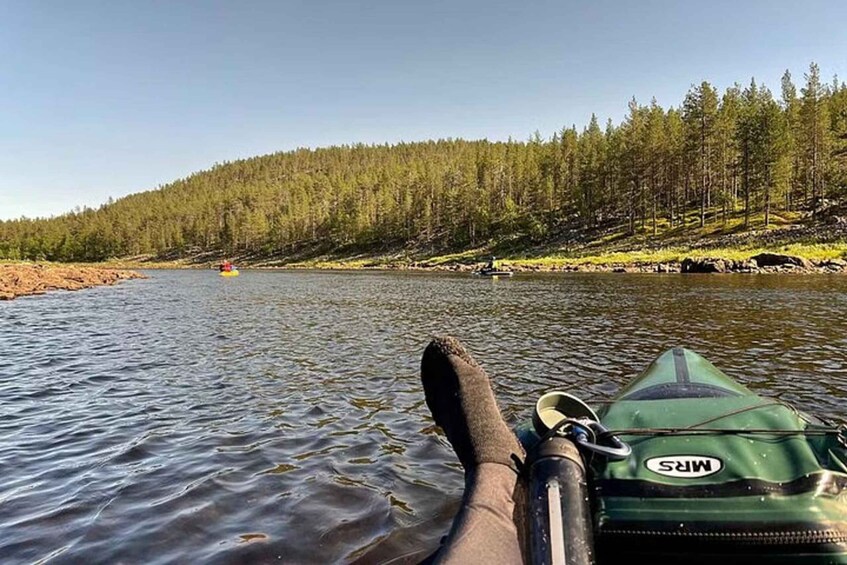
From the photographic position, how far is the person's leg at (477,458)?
9.06ft

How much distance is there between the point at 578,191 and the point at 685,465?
88.9 meters

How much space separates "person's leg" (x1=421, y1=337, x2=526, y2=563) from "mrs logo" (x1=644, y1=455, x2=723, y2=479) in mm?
801

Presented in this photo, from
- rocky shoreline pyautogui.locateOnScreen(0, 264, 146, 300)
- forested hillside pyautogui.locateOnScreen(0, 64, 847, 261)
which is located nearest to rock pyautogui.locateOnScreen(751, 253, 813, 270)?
forested hillside pyautogui.locateOnScreen(0, 64, 847, 261)

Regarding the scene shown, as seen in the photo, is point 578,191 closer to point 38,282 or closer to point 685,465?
point 38,282

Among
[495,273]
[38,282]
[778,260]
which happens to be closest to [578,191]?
[495,273]

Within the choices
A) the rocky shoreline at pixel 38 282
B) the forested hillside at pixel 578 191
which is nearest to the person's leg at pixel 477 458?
the rocky shoreline at pixel 38 282

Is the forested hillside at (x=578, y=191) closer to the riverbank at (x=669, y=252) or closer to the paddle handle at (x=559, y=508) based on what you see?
the riverbank at (x=669, y=252)

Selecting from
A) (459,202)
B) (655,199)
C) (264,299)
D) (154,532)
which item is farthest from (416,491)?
(459,202)

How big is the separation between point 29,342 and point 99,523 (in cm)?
1597

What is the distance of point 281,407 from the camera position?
1034 centimetres

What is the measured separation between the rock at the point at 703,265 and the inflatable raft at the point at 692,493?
53196 mm

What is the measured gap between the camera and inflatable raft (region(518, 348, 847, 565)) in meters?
2.90

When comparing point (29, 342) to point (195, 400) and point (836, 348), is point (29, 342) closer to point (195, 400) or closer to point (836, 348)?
point (195, 400)

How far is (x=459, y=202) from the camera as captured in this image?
A: 111812mm
